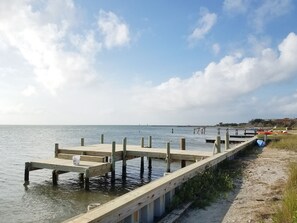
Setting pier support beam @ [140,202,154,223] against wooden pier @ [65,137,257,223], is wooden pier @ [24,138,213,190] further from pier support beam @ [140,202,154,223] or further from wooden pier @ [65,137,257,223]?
pier support beam @ [140,202,154,223]

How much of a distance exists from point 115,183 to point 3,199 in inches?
220

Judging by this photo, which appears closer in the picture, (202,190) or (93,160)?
(202,190)

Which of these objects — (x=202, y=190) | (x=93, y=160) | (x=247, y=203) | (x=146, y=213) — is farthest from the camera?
(x=93, y=160)

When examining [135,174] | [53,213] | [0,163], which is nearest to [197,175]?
[53,213]

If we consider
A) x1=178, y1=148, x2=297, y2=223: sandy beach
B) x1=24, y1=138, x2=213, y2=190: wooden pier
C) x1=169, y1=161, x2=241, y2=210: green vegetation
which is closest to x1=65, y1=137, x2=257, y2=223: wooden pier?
x1=169, y1=161, x2=241, y2=210: green vegetation

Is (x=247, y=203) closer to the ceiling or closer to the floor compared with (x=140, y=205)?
closer to the floor

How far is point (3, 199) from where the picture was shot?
13.2 m

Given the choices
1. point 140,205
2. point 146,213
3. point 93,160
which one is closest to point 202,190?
point 146,213

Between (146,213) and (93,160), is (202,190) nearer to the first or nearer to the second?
(146,213)

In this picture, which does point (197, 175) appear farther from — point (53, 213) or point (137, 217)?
point (53, 213)

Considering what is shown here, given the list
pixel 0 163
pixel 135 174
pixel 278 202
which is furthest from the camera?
pixel 0 163

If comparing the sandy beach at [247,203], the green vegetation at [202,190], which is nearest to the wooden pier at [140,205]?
the green vegetation at [202,190]

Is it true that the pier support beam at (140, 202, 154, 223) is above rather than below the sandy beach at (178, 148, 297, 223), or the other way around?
above

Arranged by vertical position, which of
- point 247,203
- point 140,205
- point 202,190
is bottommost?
point 247,203
